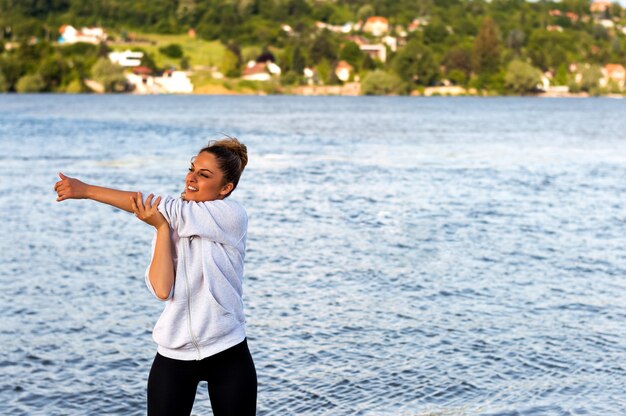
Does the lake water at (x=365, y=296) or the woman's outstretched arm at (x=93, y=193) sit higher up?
the woman's outstretched arm at (x=93, y=193)

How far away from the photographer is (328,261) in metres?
19.2

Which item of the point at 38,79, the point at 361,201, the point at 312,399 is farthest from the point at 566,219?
the point at 38,79

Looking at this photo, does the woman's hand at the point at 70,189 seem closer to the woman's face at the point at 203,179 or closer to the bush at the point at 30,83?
the woman's face at the point at 203,179

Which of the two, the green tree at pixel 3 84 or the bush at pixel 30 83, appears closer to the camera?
the bush at pixel 30 83

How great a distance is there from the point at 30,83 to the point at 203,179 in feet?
616

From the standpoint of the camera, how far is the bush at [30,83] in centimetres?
18450

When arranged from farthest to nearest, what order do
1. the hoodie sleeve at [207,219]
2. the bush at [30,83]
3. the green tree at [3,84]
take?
the green tree at [3,84]
the bush at [30,83]
the hoodie sleeve at [207,219]

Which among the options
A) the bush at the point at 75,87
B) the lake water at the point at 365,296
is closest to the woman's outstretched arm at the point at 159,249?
the lake water at the point at 365,296

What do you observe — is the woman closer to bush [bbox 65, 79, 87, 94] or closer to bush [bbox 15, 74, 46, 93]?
bush [bbox 15, 74, 46, 93]

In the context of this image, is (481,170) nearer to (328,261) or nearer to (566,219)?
(566,219)

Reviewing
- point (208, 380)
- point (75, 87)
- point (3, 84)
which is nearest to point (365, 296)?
point (208, 380)

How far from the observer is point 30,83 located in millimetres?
184500

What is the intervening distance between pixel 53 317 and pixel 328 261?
6.23 m

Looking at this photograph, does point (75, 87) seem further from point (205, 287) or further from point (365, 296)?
point (205, 287)
